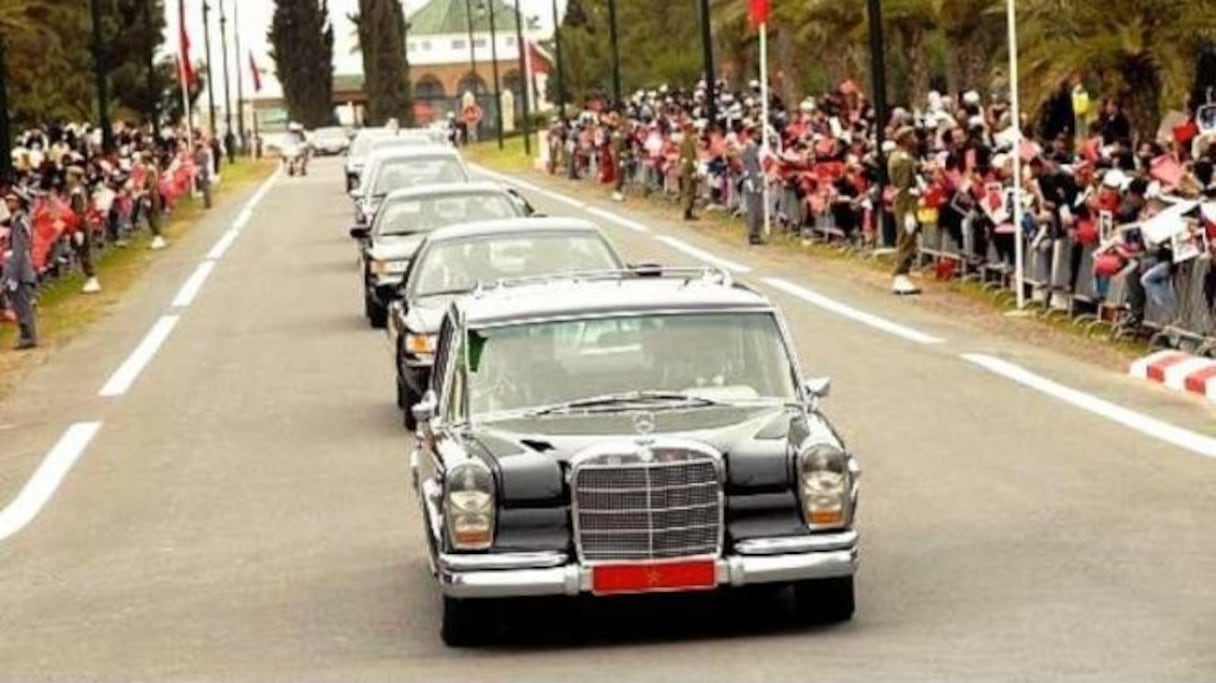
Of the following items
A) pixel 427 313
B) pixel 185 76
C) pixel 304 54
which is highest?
pixel 304 54

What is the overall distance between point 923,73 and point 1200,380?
41058 millimetres

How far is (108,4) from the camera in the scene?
96.4 m

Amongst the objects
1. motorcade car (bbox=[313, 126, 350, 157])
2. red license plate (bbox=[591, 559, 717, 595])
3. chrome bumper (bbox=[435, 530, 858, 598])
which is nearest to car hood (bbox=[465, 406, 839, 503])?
chrome bumper (bbox=[435, 530, 858, 598])

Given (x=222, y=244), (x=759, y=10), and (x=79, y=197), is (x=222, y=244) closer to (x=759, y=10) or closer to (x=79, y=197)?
(x=79, y=197)

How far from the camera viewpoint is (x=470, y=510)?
12.4 m

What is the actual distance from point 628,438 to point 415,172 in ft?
94.9

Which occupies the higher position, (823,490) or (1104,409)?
(823,490)

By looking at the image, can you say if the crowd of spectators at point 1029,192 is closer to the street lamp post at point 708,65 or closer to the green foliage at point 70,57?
the street lamp post at point 708,65

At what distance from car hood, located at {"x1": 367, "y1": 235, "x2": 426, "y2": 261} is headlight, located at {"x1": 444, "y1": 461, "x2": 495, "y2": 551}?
17.1 m

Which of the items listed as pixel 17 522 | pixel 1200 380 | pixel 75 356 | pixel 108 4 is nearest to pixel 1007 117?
pixel 75 356

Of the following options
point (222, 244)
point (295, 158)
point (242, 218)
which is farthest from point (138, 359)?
point (295, 158)

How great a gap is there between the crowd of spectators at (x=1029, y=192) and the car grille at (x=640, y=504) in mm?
10984

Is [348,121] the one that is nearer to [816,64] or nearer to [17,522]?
[816,64]

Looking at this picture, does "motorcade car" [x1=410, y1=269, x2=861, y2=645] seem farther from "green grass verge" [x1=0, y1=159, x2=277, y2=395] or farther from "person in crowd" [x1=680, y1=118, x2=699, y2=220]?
"person in crowd" [x1=680, y1=118, x2=699, y2=220]
